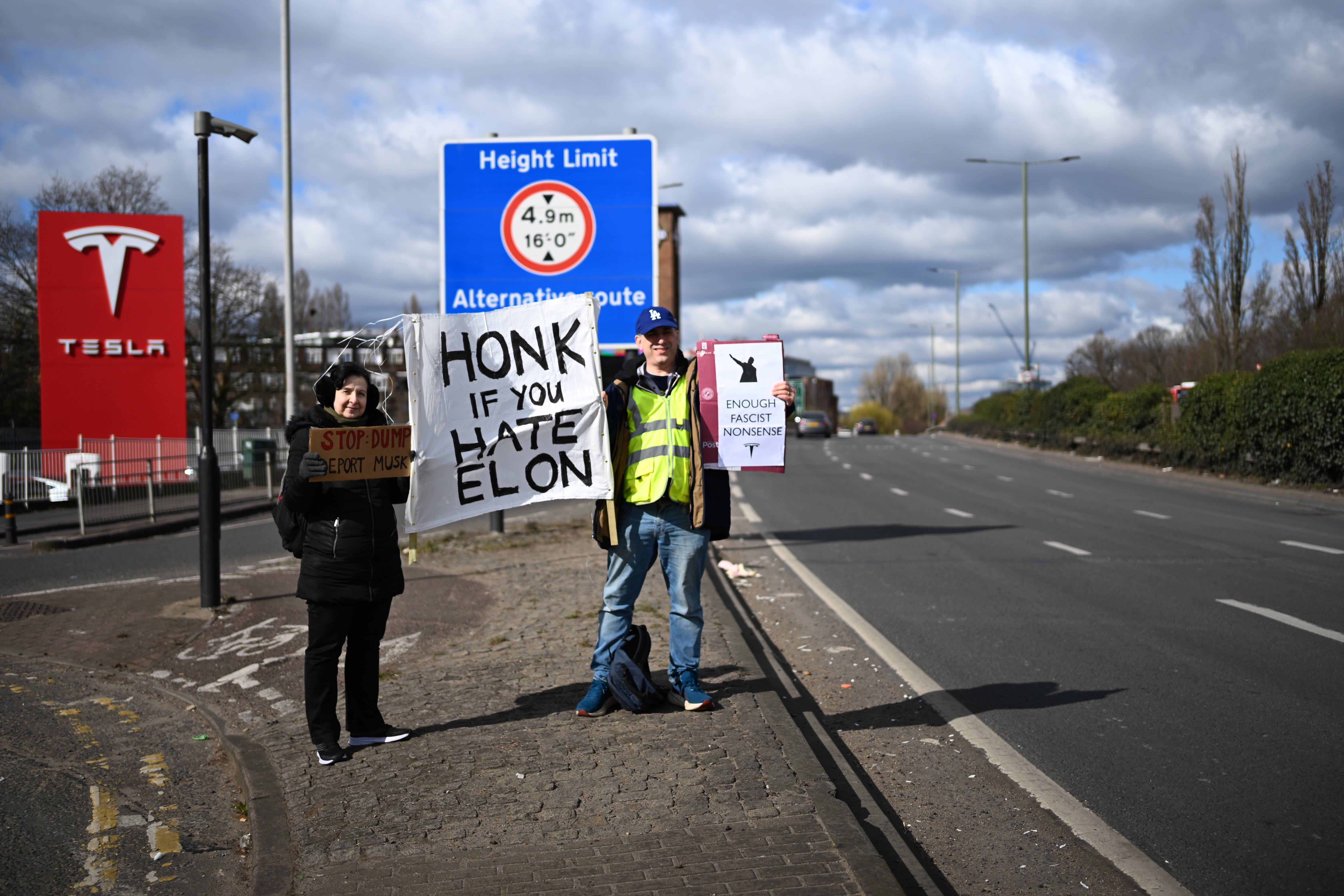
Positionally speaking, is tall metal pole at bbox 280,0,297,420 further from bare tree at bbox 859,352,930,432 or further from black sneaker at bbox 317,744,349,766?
bare tree at bbox 859,352,930,432

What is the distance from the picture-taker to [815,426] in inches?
2271

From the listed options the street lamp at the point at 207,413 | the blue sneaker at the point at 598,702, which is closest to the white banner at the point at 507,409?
the blue sneaker at the point at 598,702

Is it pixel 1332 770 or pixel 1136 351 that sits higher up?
pixel 1136 351

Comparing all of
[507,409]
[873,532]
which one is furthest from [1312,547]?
[507,409]

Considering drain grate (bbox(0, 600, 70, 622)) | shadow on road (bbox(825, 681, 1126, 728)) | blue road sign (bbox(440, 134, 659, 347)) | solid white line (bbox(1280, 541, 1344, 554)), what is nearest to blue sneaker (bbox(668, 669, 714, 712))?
shadow on road (bbox(825, 681, 1126, 728))

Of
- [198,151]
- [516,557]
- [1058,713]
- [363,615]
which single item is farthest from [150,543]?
[1058,713]

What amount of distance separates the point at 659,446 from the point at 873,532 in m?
9.96

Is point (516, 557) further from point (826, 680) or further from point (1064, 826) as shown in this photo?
point (1064, 826)

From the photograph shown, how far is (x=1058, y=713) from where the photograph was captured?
5578mm

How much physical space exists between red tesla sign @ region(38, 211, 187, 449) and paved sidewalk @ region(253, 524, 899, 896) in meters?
24.3

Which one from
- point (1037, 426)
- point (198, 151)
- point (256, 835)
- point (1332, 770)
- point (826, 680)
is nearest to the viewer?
point (256, 835)

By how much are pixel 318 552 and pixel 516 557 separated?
7.30 m

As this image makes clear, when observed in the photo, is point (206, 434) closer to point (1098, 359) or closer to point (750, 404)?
point (750, 404)

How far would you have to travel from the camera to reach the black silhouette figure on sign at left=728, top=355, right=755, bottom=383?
5590 millimetres
